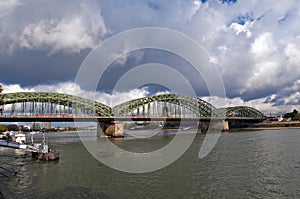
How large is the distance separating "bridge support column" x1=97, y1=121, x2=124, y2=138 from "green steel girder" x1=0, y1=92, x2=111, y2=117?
7.72 metres

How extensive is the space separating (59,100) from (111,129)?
24.5 m

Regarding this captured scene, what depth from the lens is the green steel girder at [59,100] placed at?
94.5 metres

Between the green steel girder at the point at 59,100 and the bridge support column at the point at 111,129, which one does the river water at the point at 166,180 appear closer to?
the bridge support column at the point at 111,129

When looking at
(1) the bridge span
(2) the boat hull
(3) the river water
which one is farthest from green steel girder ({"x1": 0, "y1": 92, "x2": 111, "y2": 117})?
(3) the river water

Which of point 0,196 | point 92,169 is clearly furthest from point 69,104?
point 0,196

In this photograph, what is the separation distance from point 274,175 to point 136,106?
102 m

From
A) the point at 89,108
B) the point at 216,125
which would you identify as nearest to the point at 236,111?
the point at 216,125

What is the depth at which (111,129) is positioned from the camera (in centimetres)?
9744

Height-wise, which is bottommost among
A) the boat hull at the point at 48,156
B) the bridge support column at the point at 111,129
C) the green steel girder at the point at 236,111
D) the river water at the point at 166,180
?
the river water at the point at 166,180

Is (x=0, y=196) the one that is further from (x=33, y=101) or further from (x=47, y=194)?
(x=33, y=101)

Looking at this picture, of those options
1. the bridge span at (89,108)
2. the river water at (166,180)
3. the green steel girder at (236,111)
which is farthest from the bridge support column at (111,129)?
the green steel girder at (236,111)

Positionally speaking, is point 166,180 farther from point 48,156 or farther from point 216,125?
point 216,125

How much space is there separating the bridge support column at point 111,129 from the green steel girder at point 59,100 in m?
7.72

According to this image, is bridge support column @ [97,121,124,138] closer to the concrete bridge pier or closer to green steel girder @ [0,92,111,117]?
green steel girder @ [0,92,111,117]
